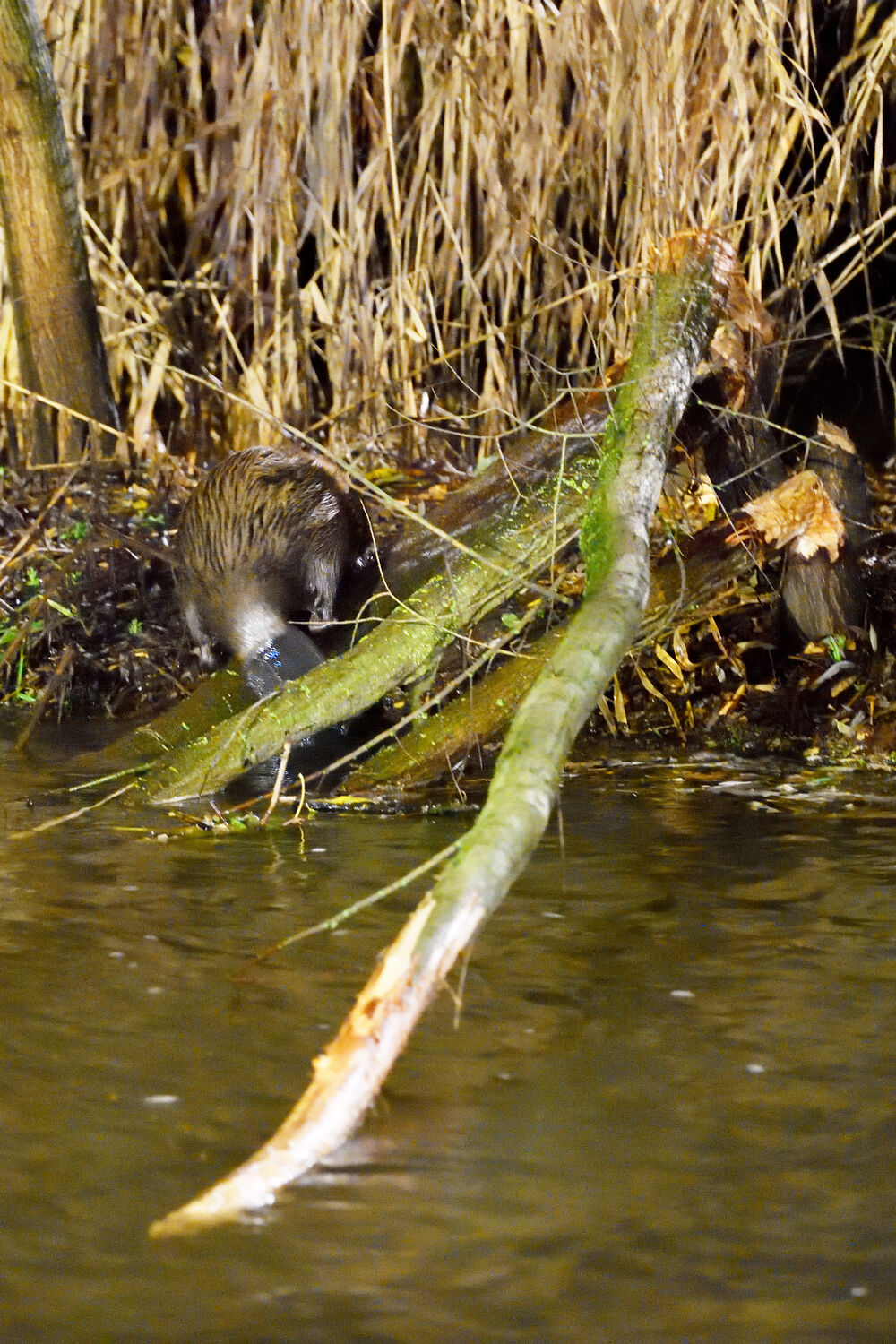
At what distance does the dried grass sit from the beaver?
468mm

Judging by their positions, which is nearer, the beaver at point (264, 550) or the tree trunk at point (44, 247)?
the beaver at point (264, 550)

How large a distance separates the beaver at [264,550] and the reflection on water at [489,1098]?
1.28 m

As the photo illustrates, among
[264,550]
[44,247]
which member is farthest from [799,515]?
[44,247]

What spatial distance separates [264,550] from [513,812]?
2756 millimetres

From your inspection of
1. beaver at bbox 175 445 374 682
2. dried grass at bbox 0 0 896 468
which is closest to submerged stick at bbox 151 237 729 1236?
beaver at bbox 175 445 374 682

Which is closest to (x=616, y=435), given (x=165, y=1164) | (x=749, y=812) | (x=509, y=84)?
(x=749, y=812)

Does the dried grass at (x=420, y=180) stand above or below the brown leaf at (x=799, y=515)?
above

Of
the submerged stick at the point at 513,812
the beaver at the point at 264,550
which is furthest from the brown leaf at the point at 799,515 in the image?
the beaver at the point at 264,550

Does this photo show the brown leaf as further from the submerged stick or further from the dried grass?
the dried grass

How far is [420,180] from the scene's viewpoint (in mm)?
6359

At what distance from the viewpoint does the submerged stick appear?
2.10 meters

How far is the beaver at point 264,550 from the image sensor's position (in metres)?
5.03

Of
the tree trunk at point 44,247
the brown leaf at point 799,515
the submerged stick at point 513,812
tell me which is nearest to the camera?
the submerged stick at point 513,812

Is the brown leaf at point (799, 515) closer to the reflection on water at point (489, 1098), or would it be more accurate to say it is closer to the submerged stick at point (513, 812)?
the submerged stick at point (513, 812)
